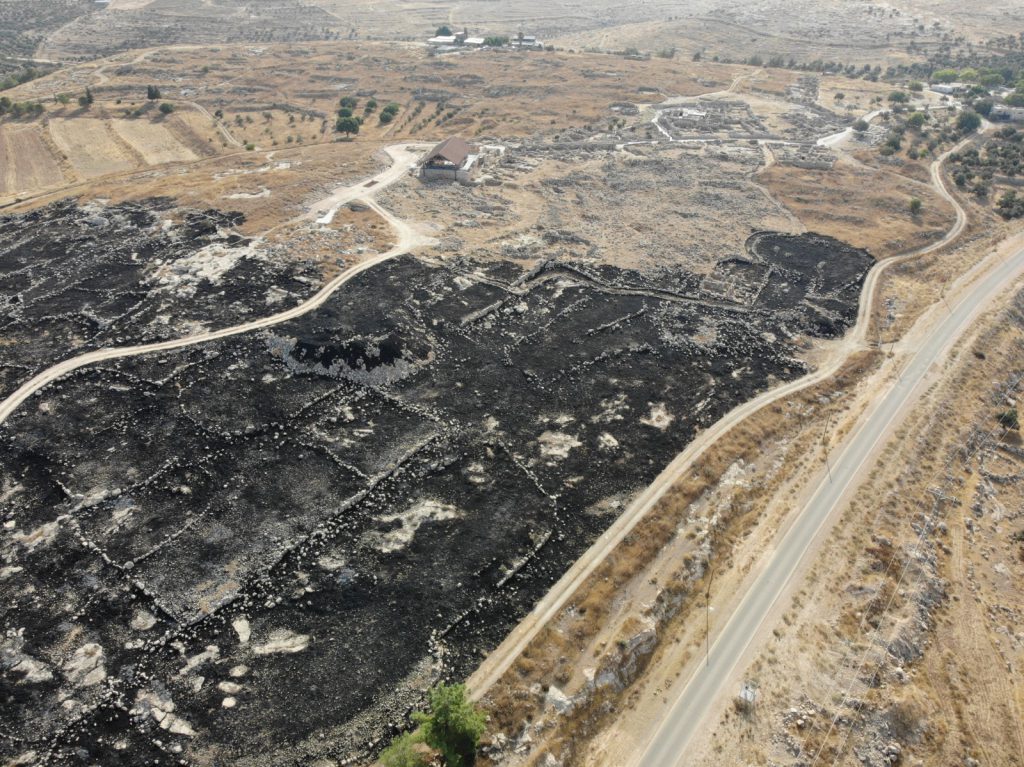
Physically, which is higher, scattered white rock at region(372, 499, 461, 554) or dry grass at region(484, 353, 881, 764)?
scattered white rock at region(372, 499, 461, 554)

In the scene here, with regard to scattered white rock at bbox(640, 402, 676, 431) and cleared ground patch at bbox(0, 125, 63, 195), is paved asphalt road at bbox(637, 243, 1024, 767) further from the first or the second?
cleared ground patch at bbox(0, 125, 63, 195)

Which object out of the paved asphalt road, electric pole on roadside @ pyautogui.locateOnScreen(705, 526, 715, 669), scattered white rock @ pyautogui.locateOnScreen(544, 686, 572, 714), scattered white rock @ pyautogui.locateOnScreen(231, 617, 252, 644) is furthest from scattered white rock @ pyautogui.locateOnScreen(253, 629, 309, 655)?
electric pole on roadside @ pyautogui.locateOnScreen(705, 526, 715, 669)

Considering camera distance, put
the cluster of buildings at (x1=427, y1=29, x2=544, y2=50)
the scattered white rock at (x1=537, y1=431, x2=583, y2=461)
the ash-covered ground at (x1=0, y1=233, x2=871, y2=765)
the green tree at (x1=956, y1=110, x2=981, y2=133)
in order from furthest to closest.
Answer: the cluster of buildings at (x1=427, y1=29, x2=544, y2=50), the green tree at (x1=956, y1=110, x2=981, y2=133), the scattered white rock at (x1=537, y1=431, x2=583, y2=461), the ash-covered ground at (x1=0, y1=233, x2=871, y2=765)

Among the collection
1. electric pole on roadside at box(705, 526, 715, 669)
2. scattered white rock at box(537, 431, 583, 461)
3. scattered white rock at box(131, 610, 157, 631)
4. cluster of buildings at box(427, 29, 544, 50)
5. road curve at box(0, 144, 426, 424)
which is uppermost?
Answer: cluster of buildings at box(427, 29, 544, 50)

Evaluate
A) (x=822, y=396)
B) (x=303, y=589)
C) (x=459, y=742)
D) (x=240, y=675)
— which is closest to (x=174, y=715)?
(x=240, y=675)

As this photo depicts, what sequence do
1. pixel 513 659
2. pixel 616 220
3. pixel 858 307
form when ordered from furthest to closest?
pixel 616 220
pixel 858 307
pixel 513 659

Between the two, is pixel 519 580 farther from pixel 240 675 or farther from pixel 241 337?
pixel 241 337

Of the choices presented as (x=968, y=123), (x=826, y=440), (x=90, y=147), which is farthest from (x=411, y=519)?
(x=968, y=123)
